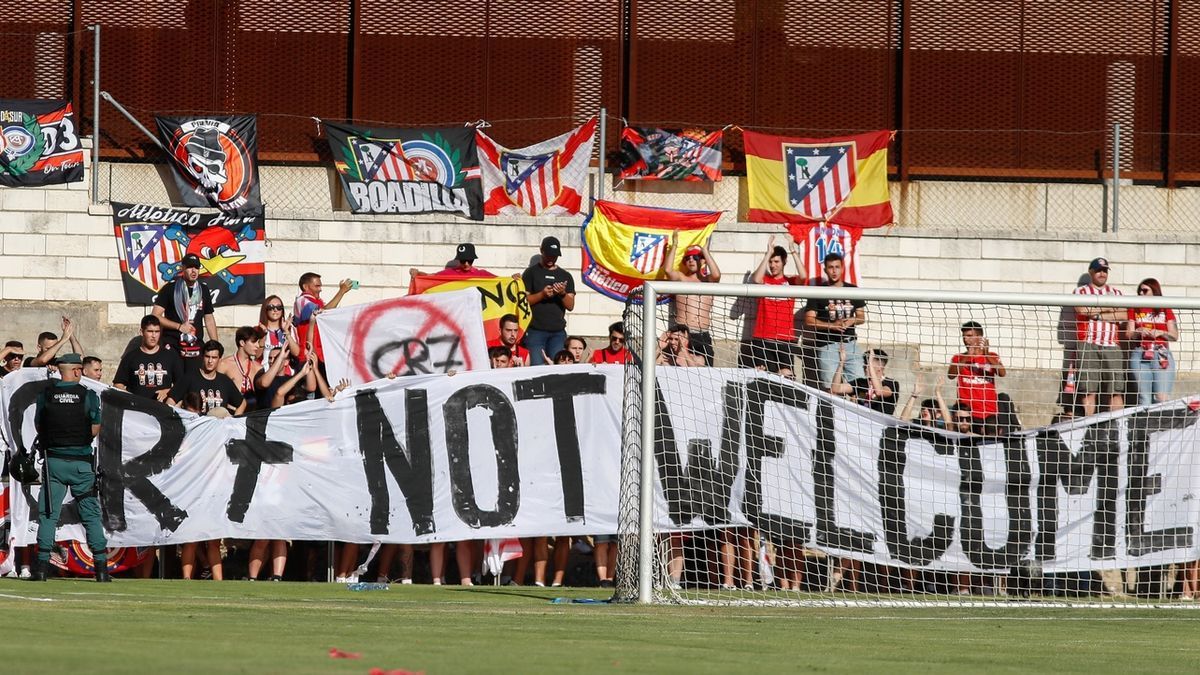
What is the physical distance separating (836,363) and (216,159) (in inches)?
336

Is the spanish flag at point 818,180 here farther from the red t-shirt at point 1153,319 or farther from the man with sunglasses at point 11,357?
the man with sunglasses at point 11,357

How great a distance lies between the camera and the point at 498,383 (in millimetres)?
14602

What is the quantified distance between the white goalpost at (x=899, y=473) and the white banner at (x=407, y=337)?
219 cm

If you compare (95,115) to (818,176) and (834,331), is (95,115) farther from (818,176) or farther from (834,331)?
(834,331)

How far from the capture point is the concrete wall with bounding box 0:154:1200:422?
61.3ft

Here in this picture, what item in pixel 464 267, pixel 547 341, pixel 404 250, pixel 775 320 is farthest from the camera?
pixel 404 250

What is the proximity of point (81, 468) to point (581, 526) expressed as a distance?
4215 millimetres

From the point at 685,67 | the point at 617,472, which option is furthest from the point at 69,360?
the point at 685,67

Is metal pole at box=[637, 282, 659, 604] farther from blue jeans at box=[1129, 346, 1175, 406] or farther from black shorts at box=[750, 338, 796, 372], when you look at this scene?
blue jeans at box=[1129, 346, 1175, 406]

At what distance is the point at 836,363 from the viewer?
14820mm

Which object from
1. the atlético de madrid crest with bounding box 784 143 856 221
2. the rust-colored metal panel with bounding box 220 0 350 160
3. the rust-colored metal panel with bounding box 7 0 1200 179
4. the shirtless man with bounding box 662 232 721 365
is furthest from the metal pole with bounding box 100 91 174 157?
the atlético de madrid crest with bounding box 784 143 856 221

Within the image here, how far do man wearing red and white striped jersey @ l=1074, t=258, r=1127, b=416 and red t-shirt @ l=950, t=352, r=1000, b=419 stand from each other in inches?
32.9

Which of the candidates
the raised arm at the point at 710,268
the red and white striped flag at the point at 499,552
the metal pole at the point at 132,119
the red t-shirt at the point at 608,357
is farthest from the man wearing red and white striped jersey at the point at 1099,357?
the metal pole at the point at 132,119

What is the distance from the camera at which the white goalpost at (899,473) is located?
13531 millimetres
